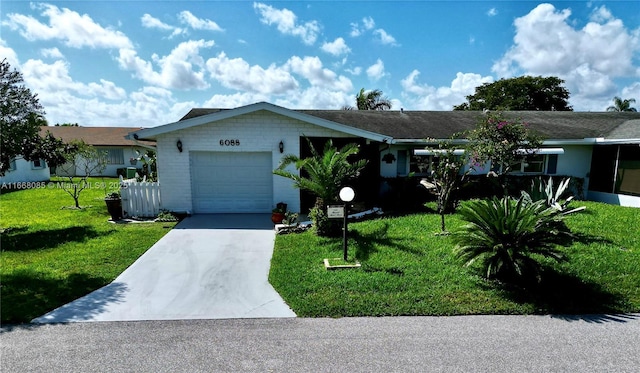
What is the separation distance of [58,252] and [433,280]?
8063 millimetres

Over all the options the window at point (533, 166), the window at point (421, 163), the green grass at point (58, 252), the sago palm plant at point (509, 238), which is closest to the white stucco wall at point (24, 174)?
the green grass at point (58, 252)

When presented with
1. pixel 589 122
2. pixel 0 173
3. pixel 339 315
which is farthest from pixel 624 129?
pixel 0 173

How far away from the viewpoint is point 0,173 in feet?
30.1

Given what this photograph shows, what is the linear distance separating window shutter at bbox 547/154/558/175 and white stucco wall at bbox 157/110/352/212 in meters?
9.75

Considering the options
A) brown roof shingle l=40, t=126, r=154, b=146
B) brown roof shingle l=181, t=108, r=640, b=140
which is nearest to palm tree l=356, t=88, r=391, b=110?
brown roof shingle l=181, t=108, r=640, b=140

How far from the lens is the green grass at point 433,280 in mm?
4883

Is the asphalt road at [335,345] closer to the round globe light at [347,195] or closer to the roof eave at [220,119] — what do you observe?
the round globe light at [347,195]

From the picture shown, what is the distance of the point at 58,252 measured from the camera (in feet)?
24.3

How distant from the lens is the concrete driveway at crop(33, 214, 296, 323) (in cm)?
475

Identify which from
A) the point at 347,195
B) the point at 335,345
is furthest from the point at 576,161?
the point at 335,345

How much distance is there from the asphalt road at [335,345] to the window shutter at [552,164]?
37.0 feet

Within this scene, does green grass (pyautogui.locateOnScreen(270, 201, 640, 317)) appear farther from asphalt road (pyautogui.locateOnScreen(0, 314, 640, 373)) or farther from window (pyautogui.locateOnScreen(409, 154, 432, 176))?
window (pyautogui.locateOnScreen(409, 154, 432, 176))

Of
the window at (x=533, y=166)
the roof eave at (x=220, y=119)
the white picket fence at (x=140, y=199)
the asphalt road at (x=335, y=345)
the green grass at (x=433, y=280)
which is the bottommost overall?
the asphalt road at (x=335, y=345)

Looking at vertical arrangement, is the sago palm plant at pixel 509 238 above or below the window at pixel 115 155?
below
